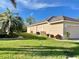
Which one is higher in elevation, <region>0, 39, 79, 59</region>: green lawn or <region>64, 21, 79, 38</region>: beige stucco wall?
<region>64, 21, 79, 38</region>: beige stucco wall

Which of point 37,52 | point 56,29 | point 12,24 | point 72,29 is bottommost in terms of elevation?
point 37,52

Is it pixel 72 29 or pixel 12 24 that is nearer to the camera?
pixel 72 29

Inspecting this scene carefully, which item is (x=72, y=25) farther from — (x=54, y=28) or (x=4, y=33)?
(x=4, y=33)

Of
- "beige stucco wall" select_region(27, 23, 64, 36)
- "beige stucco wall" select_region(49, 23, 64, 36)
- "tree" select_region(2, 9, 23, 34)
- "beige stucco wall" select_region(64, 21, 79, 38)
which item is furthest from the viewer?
"tree" select_region(2, 9, 23, 34)

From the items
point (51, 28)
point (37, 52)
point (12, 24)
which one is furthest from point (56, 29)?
point (37, 52)

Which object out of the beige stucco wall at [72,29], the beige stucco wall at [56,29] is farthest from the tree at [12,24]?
the beige stucco wall at [72,29]

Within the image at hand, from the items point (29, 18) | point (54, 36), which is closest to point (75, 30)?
point (54, 36)

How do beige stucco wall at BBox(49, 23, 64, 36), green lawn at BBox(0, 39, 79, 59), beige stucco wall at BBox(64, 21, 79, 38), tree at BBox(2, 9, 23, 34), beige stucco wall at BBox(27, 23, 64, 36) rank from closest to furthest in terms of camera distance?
green lawn at BBox(0, 39, 79, 59)
beige stucco wall at BBox(64, 21, 79, 38)
beige stucco wall at BBox(49, 23, 64, 36)
beige stucco wall at BBox(27, 23, 64, 36)
tree at BBox(2, 9, 23, 34)

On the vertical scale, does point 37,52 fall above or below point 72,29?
below

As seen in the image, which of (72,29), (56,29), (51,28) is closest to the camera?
(72,29)

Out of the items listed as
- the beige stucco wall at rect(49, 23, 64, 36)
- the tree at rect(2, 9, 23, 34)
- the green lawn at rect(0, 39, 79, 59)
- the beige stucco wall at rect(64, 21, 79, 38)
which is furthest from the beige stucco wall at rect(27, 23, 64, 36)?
the green lawn at rect(0, 39, 79, 59)

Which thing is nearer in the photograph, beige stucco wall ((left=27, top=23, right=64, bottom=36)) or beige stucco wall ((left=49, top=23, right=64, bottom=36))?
beige stucco wall ((left=49, top=23, right=64, bottom=36))

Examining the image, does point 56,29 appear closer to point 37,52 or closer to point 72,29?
point 72,29

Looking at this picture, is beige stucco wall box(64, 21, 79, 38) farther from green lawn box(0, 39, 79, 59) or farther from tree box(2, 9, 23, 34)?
green lawn box(0, 39, 79, 59)
